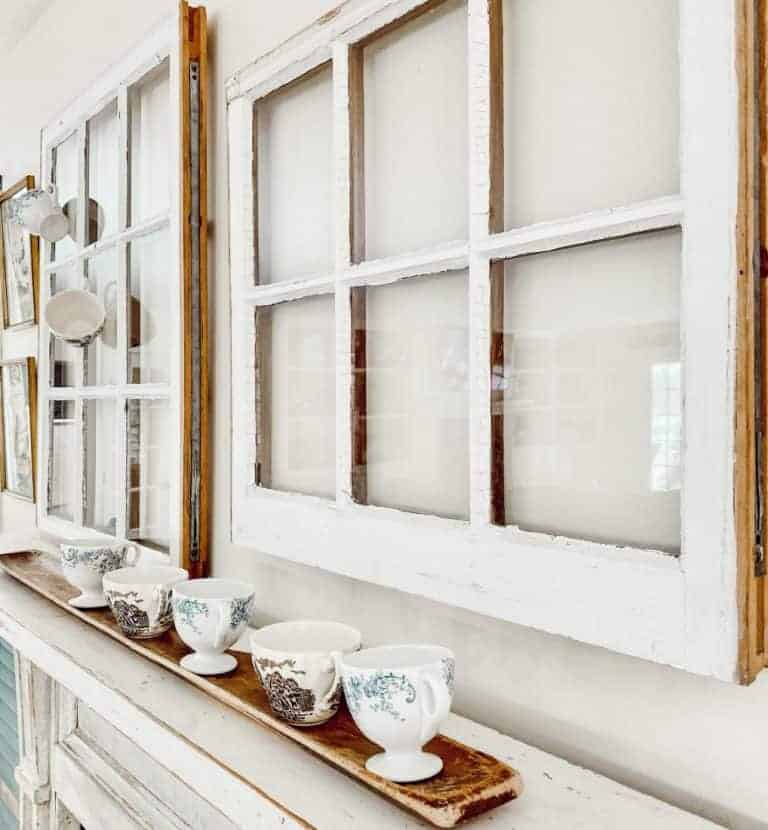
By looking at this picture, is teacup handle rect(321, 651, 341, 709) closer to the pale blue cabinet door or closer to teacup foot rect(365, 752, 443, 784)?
teacup foot rect(365, 752, 443, 784)

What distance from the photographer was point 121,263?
1782 mm

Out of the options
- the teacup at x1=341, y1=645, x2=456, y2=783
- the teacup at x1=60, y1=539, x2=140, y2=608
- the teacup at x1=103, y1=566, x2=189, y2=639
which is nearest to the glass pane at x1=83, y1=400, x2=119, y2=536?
the teacup at x1=60, y1=539, x2=140, y2=608

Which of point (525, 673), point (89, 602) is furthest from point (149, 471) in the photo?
point (525, 673)

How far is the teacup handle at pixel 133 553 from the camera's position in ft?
5.30

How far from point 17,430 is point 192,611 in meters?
1.67

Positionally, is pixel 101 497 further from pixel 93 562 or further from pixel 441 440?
pixel 441 440

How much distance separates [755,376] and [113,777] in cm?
151

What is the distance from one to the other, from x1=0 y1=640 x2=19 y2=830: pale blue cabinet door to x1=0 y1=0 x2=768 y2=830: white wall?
1155mm

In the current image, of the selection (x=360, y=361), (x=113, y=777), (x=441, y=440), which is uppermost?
(x=360, y=361)

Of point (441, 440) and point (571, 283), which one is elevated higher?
point (571, 283)

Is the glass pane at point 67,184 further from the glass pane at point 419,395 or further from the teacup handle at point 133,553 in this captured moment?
the glass pane at point 419,395

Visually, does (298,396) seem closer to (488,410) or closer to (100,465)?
(488,410)

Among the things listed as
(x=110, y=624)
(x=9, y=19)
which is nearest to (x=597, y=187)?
(x=110, y=624)

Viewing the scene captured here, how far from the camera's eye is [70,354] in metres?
2.08
